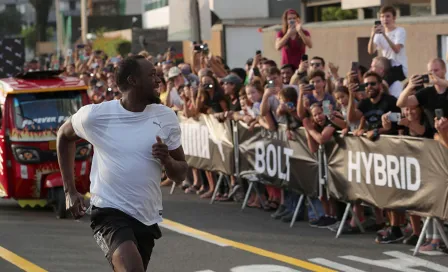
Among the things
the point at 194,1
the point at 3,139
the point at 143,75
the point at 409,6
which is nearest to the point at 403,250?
the point at 143,75

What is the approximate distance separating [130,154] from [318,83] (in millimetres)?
6256

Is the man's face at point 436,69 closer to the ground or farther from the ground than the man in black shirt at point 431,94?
farther from the ground

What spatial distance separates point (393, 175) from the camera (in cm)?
1102

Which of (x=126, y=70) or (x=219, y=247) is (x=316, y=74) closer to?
(x=219, y=247)

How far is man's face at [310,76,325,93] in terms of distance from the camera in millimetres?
12523

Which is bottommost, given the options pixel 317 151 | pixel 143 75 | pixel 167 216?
pixel 167 216

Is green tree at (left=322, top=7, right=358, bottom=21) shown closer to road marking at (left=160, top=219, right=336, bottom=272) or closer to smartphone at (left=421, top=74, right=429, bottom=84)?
road marking at (left=160, top=219, right=336, bottom=272)

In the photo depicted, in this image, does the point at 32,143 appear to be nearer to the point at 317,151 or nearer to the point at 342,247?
the point at 317,151

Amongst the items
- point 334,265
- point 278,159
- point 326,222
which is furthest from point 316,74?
point 334,265

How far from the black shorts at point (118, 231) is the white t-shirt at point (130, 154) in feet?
0.14

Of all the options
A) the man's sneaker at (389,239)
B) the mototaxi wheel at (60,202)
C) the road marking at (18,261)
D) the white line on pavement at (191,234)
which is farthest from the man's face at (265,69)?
the road marking at (18,261)

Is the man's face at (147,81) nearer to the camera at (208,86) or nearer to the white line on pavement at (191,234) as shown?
the white line on pavement at (191,234)

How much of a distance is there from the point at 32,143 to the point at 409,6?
1777 cm

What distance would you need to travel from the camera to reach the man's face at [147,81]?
6613mm
